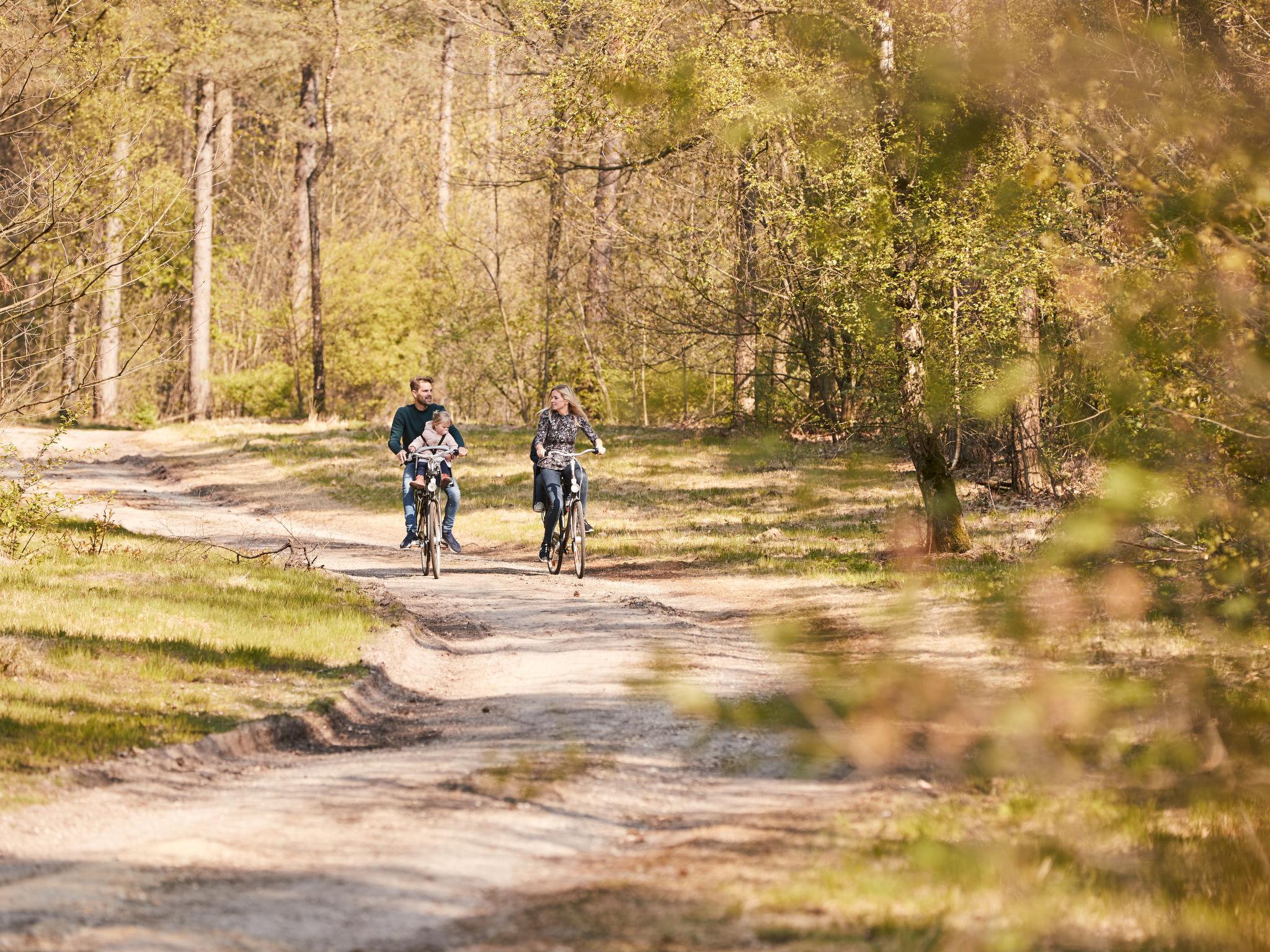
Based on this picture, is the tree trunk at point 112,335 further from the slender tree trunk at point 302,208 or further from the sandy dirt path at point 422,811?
the sandy dirt path at point 422,811

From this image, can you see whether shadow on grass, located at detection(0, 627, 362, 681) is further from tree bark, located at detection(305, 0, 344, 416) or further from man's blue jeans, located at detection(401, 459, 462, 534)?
tree bark, located at detection(305, 0, 344, 416)

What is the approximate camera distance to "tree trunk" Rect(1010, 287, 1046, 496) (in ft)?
56.9

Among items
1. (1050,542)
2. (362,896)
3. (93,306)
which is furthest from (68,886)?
(93,306)

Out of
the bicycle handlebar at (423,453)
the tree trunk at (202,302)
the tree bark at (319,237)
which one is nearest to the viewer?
the bicycle handlebar at (423,453)

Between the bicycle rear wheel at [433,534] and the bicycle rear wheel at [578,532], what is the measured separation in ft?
4.95

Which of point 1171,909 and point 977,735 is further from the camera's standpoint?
point 977,735

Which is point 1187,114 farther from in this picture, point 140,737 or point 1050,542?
point 140,737

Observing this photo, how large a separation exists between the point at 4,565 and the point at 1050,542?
12573 millimetres

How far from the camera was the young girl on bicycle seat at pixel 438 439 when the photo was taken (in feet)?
55.0

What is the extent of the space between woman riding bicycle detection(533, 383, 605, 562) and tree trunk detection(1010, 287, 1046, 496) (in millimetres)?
4838

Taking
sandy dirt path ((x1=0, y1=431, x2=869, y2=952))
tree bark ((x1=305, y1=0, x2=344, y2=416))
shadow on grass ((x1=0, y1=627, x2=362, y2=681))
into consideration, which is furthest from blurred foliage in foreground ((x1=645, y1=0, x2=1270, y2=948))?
tree bark ((x1=305, y1=0, x2=344, y2=416))

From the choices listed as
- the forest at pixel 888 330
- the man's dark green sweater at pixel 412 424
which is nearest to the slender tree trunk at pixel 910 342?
the forest at pixel 888 330

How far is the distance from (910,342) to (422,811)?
5237mm

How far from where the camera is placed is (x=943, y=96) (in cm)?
474
